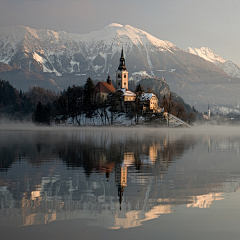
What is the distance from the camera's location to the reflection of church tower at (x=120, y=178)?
2668cm

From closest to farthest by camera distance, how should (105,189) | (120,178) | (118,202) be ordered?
1. (118,202)
2. (105,189)
3. (120,178)

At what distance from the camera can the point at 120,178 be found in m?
31.9

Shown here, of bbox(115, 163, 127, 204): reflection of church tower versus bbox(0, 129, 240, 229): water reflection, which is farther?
bbox(115, 163, 127, 204): reflection of church tower

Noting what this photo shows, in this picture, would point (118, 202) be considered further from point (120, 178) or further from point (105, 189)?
point (120, 178)

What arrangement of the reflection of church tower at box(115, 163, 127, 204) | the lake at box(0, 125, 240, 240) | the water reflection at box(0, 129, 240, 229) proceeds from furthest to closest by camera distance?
the reflection of church tower at box(115, 163, 127, 204) → the water reflection at box(0, 129, 240, 229) → the lake at box(0, 125, 240, 240)

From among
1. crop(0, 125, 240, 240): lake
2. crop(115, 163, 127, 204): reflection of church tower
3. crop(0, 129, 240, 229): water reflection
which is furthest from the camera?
crop(115, 163, 127, 204): reflection of church tower

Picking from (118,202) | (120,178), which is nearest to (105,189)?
(118,202)

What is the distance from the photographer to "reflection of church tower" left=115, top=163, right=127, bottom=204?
26681 millimetres

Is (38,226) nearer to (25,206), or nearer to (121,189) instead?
(25,206)

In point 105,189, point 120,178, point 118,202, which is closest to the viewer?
point 118,202

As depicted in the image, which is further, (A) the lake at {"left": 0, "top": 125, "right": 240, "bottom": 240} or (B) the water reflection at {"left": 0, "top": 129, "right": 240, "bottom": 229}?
(B) the water reflection at {"left": 0, "top": 129, "right": 240, "bottom": 229}

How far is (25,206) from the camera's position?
22.3 meters

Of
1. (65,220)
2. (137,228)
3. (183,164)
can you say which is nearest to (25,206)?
(65,220)

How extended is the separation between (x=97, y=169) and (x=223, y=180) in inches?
441
